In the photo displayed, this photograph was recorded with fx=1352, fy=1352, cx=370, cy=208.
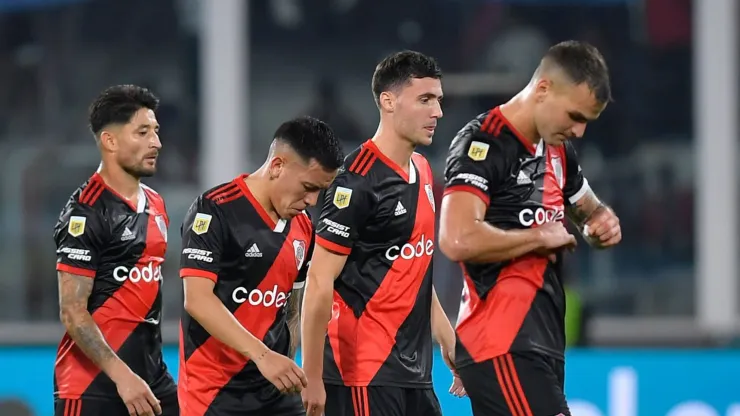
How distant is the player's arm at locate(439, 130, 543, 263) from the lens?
14.1 ft

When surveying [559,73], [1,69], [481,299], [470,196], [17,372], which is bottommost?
[17,372]

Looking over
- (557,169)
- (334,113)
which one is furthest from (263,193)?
(334,113)

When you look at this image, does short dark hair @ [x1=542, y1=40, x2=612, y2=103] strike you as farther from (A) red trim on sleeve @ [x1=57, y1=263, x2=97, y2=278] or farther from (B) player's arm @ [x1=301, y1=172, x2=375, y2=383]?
(A) red trim on sleeve @ [x1=57, y1=263, x2=97, y2=278]

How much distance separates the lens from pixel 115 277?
5223 millimetres

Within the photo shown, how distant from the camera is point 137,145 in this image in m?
5.34

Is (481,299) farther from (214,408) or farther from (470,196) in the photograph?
(214,408)

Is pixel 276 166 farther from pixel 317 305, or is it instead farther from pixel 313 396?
pixel 313 396

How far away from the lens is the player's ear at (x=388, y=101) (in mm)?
4984

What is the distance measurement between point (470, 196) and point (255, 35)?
21.5ft

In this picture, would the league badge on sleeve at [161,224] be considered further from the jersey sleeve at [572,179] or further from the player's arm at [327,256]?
the jersey sleeve at [572,179]

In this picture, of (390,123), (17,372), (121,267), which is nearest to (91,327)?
(121,267)

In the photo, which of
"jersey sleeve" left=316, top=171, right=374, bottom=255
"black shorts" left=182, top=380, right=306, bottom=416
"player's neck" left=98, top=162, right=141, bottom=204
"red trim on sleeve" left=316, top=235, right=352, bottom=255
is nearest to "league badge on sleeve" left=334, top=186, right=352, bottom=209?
"jersey sleeve" left=316, top=171, right=374, bottom=255

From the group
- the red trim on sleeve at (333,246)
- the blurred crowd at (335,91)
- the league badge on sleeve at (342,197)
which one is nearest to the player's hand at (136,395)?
the red trim on sleeve at (333,246)

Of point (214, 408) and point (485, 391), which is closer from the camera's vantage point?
point (485, 391)
